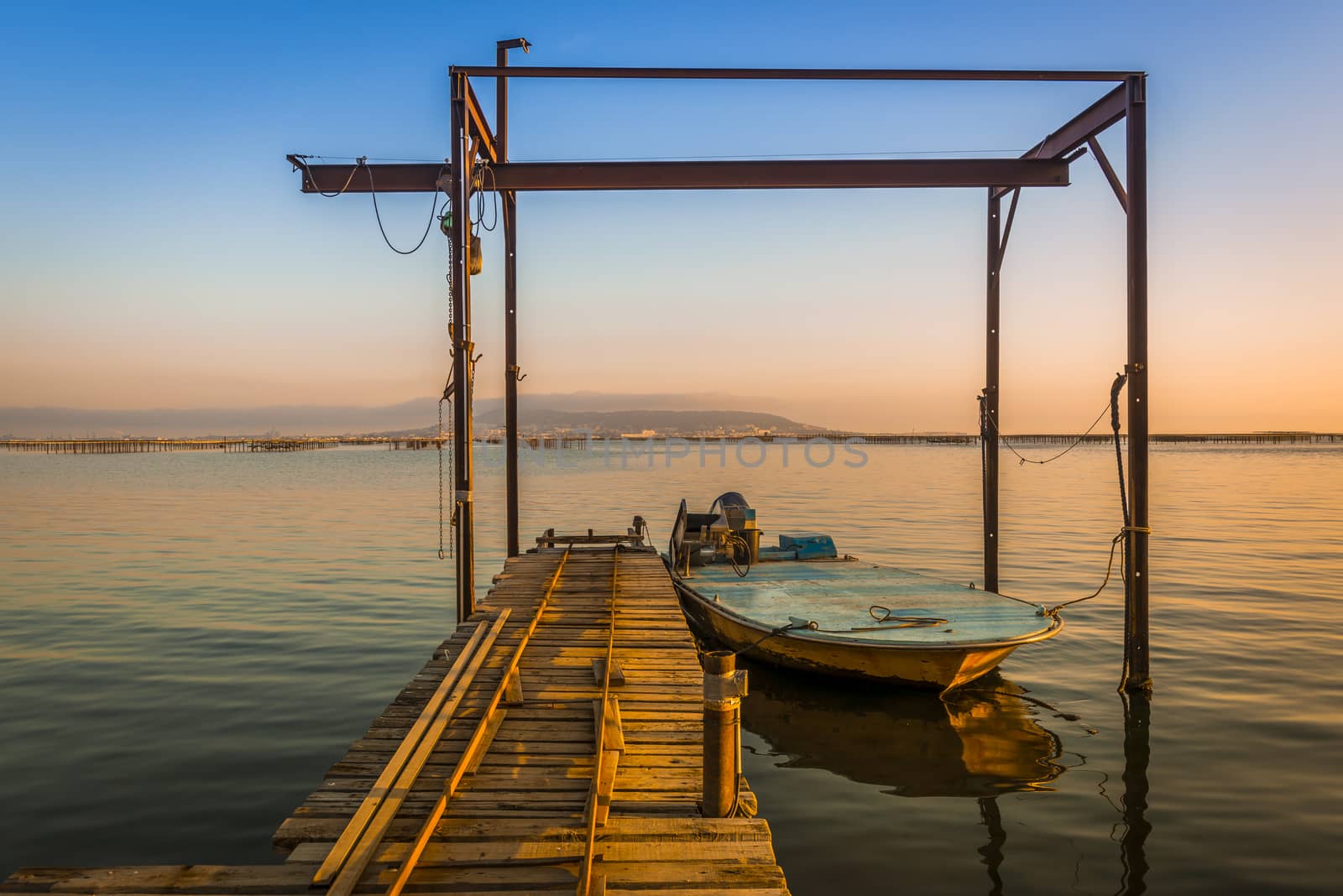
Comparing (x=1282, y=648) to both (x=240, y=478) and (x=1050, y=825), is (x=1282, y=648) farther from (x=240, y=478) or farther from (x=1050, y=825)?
(x=240, y=478)

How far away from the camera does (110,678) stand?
1119 cm

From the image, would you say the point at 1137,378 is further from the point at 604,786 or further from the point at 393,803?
the point at 393,803

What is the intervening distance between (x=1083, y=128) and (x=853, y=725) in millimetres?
9406

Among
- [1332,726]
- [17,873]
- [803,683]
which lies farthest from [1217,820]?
[17,873]

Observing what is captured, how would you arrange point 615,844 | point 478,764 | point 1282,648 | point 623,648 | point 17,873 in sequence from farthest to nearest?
point 1282,648 → point 623,648 → point 478,764 → point 615,844 → point 17,873

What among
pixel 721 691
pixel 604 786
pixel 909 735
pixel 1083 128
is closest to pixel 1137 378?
pixel 1083 128

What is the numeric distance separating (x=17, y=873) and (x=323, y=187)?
434 inches

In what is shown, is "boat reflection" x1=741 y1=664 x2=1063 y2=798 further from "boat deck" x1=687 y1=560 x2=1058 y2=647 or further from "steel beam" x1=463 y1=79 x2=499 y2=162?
"steel beam" x1=463 y1=79 x2=499 y2=162

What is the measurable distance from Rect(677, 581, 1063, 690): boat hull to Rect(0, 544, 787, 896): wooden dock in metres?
1.90

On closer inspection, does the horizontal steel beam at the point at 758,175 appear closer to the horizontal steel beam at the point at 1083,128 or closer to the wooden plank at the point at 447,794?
the horizontal steel beam at the point at 1083,128

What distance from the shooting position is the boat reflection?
803cm

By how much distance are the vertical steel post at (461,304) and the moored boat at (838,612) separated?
13.9ft

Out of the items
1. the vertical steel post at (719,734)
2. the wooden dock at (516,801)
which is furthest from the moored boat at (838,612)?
the vertical steel post at (719,734)

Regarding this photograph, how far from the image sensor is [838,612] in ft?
35.5
